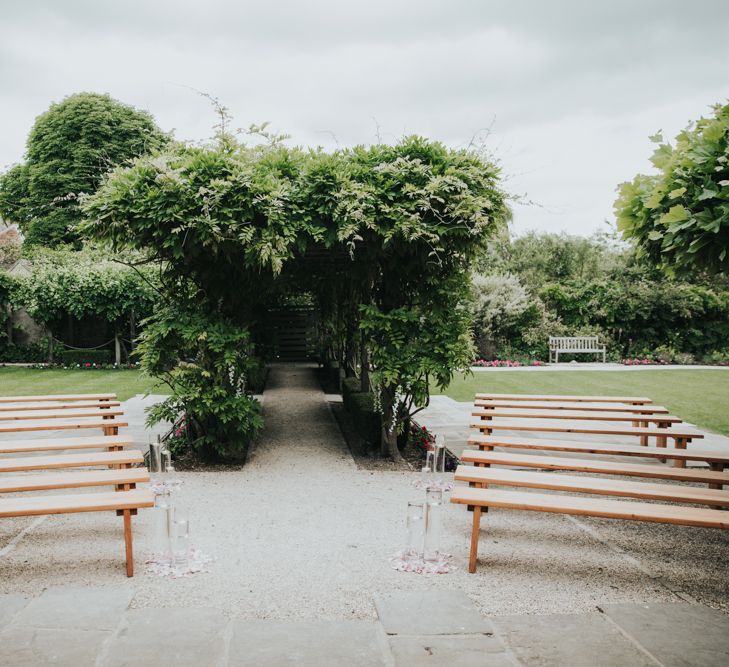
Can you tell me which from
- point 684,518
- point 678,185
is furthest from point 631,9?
point 684,518

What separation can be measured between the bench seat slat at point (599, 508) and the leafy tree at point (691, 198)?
1.78 meters

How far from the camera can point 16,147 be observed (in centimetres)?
2981

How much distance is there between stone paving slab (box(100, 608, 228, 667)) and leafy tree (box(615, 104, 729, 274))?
4.01 m

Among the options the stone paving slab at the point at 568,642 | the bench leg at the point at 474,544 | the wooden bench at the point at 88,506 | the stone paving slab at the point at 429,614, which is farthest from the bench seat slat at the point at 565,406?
the wooden bench at the point at 88,506

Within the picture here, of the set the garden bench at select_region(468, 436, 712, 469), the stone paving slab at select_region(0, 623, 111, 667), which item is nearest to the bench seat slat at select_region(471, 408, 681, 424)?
the garden bench at select_region(468, 436, 712, 469)

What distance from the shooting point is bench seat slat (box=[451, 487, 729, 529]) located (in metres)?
3.49

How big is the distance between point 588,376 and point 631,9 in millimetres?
9546

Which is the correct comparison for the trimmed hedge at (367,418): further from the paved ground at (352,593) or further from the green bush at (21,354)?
the green bush at (21,354)

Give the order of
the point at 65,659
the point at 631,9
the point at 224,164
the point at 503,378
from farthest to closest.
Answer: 1. the point at 503,378
2. the point at 631,9
3. the point at 224,164
4. the point at 65,659

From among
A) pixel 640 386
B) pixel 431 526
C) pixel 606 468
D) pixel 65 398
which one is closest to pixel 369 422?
pixel 606 468

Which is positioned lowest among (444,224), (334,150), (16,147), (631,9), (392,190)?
(444,224)

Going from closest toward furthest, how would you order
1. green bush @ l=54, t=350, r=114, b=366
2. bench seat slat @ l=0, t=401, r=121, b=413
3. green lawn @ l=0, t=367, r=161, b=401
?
bench seat slat @ l=0, t=401, r=121, b=413
green lawn @ l=0, t=367, r=161, b=401
green bush @ l=54, t=350, r=114, b=366

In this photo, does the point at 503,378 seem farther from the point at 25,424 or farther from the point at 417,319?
the point at 25,424

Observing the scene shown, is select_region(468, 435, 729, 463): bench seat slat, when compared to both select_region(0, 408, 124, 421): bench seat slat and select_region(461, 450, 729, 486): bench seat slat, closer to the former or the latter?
select_region(461, 450, 729, 486): bench seat slat
